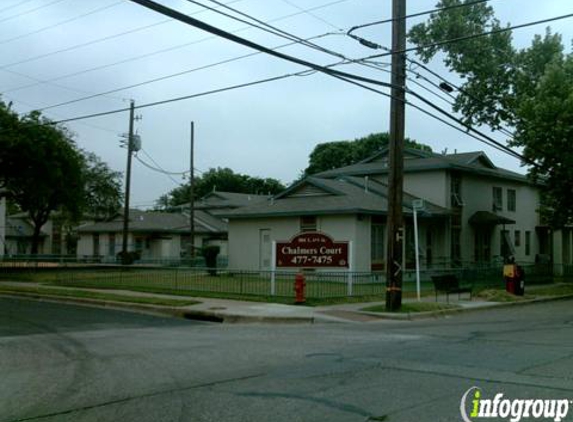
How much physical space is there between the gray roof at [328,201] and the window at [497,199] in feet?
21.1

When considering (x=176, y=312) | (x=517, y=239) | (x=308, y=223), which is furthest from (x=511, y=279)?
(x=517, y=239)

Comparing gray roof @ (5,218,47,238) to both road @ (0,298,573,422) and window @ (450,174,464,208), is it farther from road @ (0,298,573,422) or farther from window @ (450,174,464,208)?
road @ (0,298,573,422)

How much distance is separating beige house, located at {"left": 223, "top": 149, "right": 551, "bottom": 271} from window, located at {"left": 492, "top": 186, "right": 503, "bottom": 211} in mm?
61

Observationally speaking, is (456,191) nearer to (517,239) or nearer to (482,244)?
(482,244)

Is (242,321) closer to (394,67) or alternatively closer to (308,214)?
(394,67)

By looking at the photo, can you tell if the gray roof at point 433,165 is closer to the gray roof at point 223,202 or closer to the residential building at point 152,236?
the residential building at point 152,236

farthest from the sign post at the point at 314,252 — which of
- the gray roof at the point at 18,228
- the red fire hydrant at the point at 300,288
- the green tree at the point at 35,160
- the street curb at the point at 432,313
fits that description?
the gray roof at the point at 18,228

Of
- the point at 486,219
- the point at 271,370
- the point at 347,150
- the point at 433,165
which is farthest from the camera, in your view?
the point at 347,150

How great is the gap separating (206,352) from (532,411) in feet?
19.5

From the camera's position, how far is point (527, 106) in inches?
1182

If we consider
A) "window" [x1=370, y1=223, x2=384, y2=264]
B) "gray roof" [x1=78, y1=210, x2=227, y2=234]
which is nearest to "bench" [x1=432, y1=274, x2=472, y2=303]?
"window" [x1=370, y1=223, x2=384, y2=264]

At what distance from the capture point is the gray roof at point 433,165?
3538 centimetres

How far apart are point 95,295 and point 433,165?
1975cm

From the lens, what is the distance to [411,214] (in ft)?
107
